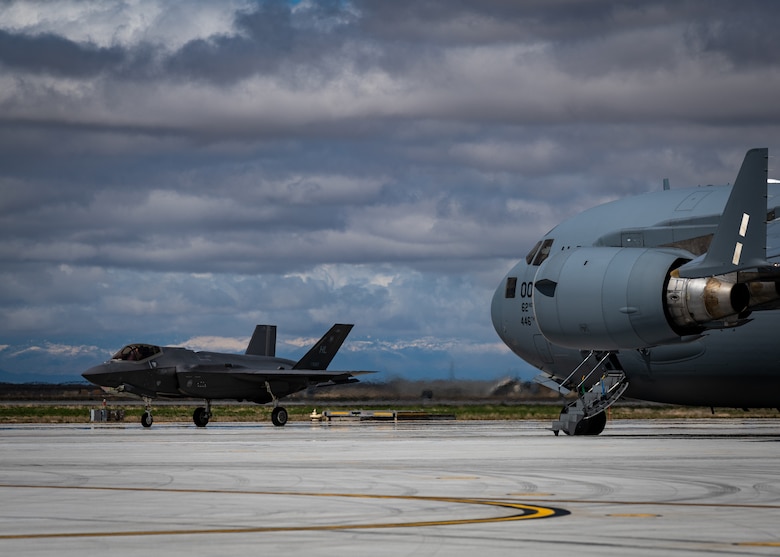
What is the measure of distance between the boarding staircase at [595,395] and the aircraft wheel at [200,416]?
24.2 metres

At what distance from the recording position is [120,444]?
36.5 metres

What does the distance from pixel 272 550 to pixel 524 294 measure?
109ft

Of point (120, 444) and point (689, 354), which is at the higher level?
point (689, 354)

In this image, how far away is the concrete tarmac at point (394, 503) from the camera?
39.0ft

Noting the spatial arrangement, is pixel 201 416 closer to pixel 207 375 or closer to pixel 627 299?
pixel 207 375

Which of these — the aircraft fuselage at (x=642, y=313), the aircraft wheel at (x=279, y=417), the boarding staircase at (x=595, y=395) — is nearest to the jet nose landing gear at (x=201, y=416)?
the aircraft wheel at (x=279, y=417)

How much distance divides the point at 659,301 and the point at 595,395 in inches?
364

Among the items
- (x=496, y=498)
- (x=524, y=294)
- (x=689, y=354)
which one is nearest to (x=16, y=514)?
(x=496, y=498)

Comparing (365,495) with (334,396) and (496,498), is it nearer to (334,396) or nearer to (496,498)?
(496,498)

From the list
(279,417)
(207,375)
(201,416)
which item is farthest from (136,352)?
(279,417)

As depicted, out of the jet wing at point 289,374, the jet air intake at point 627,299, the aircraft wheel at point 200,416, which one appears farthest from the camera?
the jet wing at point 289,374

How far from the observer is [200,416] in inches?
2421

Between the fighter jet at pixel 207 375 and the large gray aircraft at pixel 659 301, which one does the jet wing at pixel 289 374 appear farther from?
the large gray aircraft at pixel 659 301

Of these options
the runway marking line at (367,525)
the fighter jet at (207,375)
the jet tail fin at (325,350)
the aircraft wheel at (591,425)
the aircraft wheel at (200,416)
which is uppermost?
the jet tail fin at (325,350)
